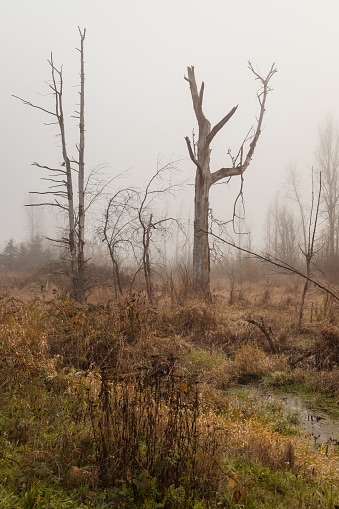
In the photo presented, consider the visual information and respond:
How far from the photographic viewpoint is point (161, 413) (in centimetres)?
366

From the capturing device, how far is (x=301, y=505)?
118 inches

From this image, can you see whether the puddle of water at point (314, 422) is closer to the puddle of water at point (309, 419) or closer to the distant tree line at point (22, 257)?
the puddle of water at point (309, 419)

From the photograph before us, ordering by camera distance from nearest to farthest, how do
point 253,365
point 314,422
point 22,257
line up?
1. point 314,422
2. point 253,365
3. point 22,257

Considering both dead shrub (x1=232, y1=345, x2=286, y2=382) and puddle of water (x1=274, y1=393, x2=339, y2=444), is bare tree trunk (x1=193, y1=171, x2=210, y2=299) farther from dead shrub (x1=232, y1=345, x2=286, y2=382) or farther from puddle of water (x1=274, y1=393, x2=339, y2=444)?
puddle of water (x1=274, y1=393, x2=339, y2=444)

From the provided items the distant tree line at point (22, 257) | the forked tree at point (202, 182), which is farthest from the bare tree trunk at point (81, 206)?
the distant tree line at point (22, 257)

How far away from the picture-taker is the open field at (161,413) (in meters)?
2.95

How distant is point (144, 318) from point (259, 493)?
479cm

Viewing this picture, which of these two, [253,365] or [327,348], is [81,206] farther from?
[327,348]

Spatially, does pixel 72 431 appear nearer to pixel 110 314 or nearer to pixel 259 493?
pixel 259 493

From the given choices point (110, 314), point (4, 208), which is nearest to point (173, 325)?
point (110, 314)

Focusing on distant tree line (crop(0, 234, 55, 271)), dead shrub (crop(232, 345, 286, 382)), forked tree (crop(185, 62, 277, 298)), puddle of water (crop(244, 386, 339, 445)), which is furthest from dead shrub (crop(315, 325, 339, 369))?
distant tree line (crop(0, 234, 55, 271))

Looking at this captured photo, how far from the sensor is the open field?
2945 millimetres

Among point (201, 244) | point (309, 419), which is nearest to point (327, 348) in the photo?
point (309, 419)

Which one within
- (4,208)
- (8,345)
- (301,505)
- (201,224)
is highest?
(4,208)
